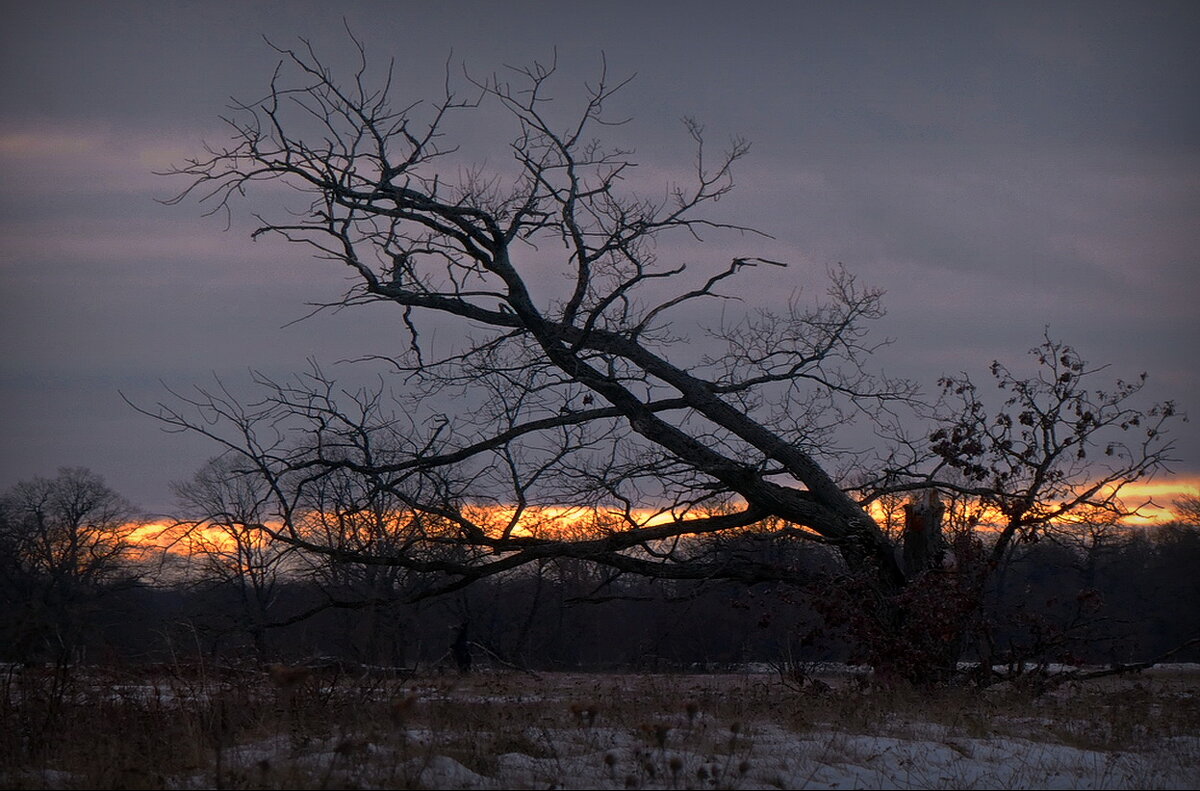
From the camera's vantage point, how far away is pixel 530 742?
617 cm

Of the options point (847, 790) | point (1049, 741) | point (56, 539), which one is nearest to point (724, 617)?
point (56, 539)

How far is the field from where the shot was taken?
524 centimetres

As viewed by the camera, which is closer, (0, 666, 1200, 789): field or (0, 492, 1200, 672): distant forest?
(0, 666, 1200, 789): field

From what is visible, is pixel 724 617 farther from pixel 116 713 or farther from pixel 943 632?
pixel 116 713

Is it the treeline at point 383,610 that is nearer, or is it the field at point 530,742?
the field at point 530,742

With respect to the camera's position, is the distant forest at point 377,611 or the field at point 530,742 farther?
the distant forest at point 377,611

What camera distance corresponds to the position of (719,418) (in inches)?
497

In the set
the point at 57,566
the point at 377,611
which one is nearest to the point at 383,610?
the point at 377,611

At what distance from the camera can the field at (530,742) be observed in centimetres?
524

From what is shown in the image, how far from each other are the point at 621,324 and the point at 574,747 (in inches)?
277

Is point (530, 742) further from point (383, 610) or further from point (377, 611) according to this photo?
point (383, 610)

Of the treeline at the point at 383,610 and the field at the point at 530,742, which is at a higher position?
the treeline at the point at 383,610

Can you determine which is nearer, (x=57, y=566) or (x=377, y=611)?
(x=377, y=611)

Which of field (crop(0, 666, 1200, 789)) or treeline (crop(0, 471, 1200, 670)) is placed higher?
treeline (crop(0, 471, 1200, 670))
